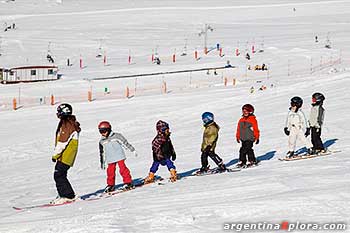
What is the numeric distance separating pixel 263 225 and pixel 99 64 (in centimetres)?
3880

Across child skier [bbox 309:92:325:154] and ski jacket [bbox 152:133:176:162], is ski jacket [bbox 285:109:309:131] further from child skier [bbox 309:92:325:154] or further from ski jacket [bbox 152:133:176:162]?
ski jacket [bbox 152:133:176:162]

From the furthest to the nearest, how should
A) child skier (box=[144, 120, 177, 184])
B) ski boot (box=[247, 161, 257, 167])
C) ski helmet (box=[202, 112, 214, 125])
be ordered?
ski boot (box=[247, 161, 257, 167]) < ski helmet (box=[202, 112, 214, 125]) < child skier (box=[144, 120, 177, 184])

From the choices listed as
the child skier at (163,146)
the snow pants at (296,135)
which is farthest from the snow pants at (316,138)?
the child skier at (163,146)

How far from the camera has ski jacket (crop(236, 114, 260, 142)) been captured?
1175 centimetres

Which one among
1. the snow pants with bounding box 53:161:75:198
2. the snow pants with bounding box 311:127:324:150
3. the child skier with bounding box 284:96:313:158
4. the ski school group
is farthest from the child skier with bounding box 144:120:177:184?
the snow pants with bounding box 311:127:324:150

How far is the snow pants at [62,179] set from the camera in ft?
31.6

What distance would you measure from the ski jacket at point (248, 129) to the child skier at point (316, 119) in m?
1.38

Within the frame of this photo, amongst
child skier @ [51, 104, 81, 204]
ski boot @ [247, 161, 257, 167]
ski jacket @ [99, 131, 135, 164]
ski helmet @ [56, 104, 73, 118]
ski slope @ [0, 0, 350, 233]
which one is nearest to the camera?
ski slope @ [0, 0, 350, 233]

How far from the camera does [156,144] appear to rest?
35.3ft

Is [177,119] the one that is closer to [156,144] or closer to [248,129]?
[248,129]

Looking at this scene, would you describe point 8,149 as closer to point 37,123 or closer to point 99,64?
point 37,123

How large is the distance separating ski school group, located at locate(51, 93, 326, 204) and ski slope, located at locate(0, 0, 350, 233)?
512 mm

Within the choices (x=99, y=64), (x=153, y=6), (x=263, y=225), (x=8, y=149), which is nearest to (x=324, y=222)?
(x=263, y=225)

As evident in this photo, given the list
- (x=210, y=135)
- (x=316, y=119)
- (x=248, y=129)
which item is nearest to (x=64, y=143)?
(x=210, y=135)
